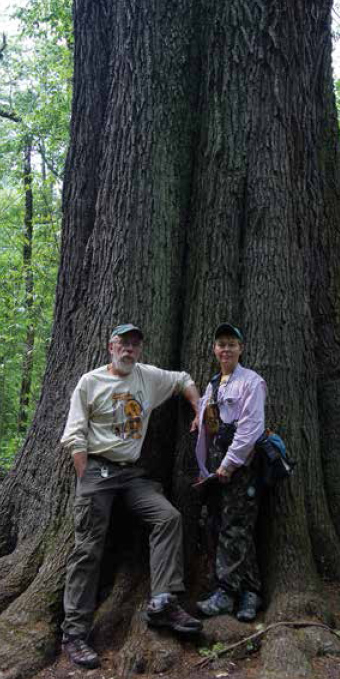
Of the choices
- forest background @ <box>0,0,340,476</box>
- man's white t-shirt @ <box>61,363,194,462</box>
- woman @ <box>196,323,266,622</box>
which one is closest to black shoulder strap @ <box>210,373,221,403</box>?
woman @ <box>196,323,266,622</box>

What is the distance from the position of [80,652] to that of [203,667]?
825 mm

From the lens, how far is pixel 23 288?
1431cm

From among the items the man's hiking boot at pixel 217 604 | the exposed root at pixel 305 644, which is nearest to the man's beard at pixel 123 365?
the man's hiking boot at pixel 217 604

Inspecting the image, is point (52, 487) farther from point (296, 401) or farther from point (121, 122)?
point (121, 122)

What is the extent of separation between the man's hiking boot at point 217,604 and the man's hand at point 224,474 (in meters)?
0.79

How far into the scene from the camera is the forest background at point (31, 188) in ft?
42.3

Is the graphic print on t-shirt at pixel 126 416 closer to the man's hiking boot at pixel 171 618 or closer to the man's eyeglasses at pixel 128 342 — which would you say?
the man's eyeglasses at pixel 128 342

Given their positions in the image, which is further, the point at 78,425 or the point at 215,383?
the point at 215,383

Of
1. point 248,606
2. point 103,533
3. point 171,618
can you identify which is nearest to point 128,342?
point 103,533

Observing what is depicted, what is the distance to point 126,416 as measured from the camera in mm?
4301

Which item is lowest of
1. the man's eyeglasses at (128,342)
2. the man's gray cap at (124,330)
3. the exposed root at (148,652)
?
the exposed root at (148,652)

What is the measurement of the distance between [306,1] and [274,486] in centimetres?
476

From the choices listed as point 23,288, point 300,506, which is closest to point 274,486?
point 300,506

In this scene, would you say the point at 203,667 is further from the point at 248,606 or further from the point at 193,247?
the point at 193,247
